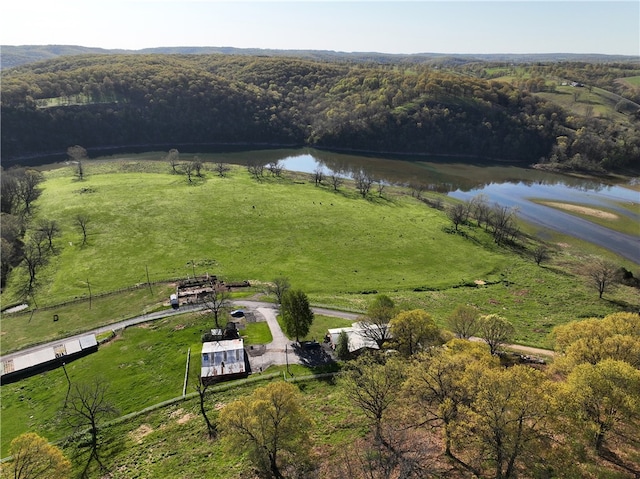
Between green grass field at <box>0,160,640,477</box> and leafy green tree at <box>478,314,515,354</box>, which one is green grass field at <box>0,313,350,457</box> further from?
leafy green tree at <box>478,314,515,354</box>

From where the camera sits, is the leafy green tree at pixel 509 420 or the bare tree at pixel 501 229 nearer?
the leafy green tree at pixel 509 420

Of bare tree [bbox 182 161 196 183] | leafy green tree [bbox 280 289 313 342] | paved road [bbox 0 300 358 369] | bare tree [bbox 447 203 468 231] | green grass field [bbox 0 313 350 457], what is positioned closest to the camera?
green grass field [bbox 0 313 350 457]

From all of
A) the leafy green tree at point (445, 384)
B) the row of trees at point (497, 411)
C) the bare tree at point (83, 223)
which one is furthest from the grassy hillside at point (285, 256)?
the row of trees at point (497, 411)

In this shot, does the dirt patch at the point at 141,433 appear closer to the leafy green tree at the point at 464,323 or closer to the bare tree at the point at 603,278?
the leafy green tree at the point at 464,323

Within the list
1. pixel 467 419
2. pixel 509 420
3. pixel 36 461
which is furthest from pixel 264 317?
pixel 509 420

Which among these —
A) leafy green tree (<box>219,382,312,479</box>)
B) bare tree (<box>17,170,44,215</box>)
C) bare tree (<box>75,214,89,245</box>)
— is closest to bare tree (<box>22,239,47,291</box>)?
bare tree (<box>75,214,89,245</box>)

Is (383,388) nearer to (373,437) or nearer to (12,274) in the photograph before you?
(373,437)
